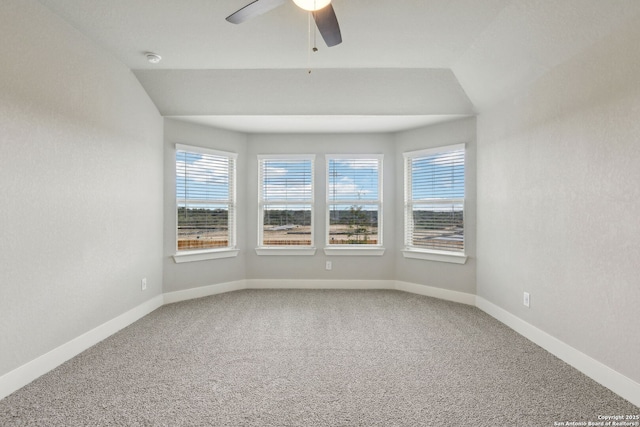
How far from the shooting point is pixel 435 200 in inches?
164

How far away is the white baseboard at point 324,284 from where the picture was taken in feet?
15.0

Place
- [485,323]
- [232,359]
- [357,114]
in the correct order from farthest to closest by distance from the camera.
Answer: [357,114] < [485,323] < [232,359]

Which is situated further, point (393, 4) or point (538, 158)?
point (538, 158)

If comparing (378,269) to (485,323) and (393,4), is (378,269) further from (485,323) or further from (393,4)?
(393,4)

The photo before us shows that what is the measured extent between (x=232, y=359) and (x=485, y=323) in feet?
8.39

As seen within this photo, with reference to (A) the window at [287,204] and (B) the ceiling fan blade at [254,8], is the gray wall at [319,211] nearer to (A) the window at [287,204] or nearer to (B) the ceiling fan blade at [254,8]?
(A) the window at [287,204]

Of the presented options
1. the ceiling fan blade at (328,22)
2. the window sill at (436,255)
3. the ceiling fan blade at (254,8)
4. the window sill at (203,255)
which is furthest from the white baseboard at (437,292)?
the ceiling fan blade at (254,8)

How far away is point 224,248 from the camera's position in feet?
14.5

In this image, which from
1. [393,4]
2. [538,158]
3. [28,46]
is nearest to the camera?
[28,46]

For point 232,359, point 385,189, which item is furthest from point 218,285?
point 385,189

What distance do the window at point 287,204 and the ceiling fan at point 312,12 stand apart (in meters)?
2.68

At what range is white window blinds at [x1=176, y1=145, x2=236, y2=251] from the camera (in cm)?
405

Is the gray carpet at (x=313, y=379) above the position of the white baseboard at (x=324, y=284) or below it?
below

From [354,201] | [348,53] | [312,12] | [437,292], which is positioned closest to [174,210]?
[354,201]
